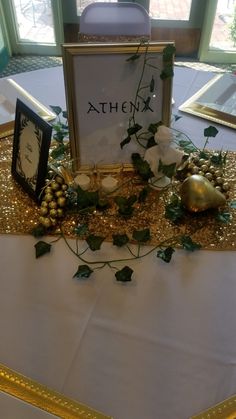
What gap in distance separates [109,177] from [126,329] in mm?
364

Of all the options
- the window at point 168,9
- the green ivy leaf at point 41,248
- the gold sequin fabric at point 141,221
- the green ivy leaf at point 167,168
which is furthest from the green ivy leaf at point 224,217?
the window at point 168,9

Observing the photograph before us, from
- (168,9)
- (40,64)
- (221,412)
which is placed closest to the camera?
(221,412)

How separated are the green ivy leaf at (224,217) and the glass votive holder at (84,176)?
0.28m

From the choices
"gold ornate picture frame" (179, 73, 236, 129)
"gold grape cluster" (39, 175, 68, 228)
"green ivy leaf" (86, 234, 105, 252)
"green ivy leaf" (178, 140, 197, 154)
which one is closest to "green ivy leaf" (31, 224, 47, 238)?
"gold grape cluster" (39, 175, 68, 228)

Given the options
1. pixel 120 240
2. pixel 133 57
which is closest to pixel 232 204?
pixel 120 240

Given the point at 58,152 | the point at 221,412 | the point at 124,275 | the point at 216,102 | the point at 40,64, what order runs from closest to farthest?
the point at 221,412, the point at 124,275, the point at 58,152, the point at 216,102, the point at 40,64

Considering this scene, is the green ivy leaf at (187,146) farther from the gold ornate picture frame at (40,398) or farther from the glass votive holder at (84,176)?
the gold ornate picture frame at (40,398)

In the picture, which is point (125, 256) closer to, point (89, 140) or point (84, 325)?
point (84, 325)

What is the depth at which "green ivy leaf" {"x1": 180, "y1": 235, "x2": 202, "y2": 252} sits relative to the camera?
718 millimetres

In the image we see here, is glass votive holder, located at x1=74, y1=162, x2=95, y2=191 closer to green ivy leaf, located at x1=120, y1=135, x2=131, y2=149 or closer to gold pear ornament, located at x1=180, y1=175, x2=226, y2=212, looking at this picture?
green ivy leaf, located at x1=120, y1=135, x2=131, y2=149

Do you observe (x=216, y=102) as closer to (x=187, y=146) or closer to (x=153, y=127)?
(x=187, y=146)

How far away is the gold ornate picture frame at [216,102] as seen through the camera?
110 cm

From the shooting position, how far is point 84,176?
84 centimetres

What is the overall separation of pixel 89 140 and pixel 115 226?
220 millimetres
